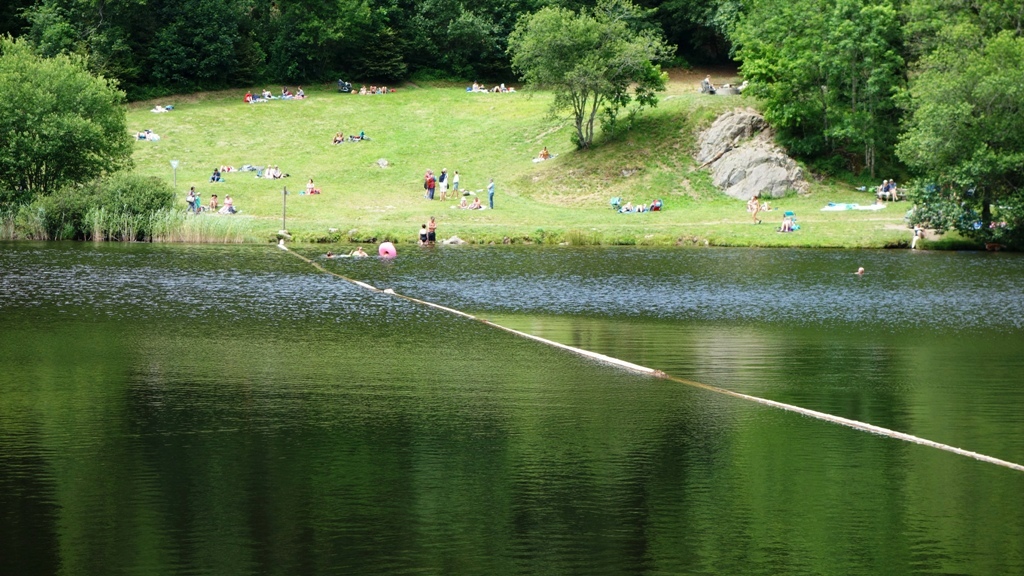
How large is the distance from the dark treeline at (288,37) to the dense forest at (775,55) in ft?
0.49

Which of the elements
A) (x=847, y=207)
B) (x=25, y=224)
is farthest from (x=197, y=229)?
(x=847, y=207)

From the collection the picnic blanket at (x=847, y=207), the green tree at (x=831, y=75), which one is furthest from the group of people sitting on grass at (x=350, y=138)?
the picnic blanket at (x=847, y=207)

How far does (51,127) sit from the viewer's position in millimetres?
58438

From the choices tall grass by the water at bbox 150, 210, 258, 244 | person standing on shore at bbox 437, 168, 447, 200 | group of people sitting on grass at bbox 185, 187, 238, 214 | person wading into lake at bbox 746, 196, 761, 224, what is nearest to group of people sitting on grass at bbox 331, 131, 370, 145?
person standing on shore at bbox 437, 168, 447, 200

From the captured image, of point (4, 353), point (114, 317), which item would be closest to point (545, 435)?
point (4, 353)

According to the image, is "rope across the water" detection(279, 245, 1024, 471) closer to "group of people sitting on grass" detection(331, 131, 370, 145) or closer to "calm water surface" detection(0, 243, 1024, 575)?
"calm water surface" detection(0, 243, 1024, 575)

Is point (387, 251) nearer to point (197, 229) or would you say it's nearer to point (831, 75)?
point (197, 229)

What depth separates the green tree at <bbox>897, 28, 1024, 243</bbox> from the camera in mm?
55344

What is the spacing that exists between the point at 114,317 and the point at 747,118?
50366 mm

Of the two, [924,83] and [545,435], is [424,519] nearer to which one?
[545,435]

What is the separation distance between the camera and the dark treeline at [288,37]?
298ft

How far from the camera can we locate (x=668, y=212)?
66.6 m

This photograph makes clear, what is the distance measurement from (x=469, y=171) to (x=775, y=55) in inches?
806

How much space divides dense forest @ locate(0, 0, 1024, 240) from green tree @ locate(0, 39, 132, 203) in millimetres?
23898
